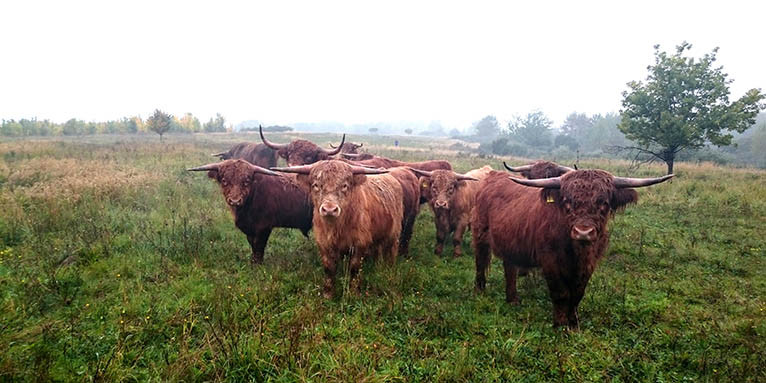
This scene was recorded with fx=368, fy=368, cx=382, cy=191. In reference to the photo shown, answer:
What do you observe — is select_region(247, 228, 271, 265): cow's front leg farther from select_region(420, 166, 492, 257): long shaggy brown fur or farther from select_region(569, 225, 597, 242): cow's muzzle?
select_region(569, 225, 597, 242): cow's muzzle

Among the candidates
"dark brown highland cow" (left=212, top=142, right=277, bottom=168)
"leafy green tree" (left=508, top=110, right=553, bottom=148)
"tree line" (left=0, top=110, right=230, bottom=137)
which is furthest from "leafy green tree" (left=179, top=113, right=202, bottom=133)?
"leafy green tree" (left=508, top=110, right=553, bottom=148)

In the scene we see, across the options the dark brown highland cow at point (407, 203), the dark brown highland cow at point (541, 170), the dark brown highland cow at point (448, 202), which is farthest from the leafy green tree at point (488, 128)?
the dark brown highland cow at point (407, 203)

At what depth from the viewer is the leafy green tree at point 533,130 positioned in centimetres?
5334

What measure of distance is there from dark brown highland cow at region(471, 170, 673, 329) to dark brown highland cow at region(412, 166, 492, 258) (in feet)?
8.06

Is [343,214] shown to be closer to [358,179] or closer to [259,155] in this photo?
[358,179]

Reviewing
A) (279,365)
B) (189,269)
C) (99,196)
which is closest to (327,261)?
(279,365)

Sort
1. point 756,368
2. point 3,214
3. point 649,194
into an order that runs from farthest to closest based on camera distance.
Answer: point 649,194, point 3,214, point 756,368

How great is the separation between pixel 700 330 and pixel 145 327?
6.22 meters

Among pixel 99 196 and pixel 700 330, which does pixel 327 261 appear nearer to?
pixel 700 330

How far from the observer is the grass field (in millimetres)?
3285

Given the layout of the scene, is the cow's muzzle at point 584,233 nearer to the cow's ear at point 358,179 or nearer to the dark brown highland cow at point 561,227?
the dark brown highland cow at point 561,227

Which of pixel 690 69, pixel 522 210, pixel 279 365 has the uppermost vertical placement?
pixel 690 69

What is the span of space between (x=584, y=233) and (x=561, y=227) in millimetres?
545

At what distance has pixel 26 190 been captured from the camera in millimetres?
8969
